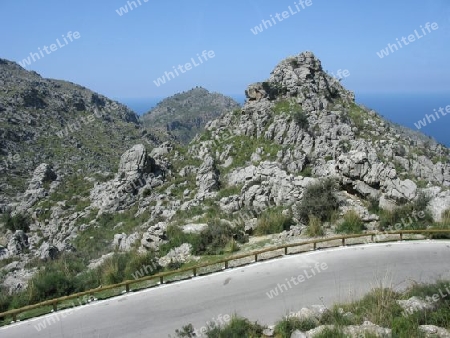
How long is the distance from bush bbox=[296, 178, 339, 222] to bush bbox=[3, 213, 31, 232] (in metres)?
24.3

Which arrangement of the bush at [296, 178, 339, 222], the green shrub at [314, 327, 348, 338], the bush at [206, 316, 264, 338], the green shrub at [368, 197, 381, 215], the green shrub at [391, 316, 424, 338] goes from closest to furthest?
the green shrub at [391, 316, 424, 338], the green shrub at [314, 327, 348, 338], the bush at [206, 316, 264, 338], the bush at [296, 178, 339, 222], the green shrub at [368, 197, 381, 215]

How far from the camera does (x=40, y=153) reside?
61.0 m

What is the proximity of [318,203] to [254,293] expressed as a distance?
7154 mm

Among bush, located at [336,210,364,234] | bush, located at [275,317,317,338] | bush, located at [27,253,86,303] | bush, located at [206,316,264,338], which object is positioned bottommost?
bush, located at [336,210,364,234]

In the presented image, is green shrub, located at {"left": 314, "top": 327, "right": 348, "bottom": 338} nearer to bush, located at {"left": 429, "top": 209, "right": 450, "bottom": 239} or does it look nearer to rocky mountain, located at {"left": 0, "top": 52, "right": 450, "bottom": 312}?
rocky mountain, located at {"left": 0, "top": 52, "right": 450, "bottom": 312}

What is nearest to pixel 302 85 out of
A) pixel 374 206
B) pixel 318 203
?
pixel 374 206

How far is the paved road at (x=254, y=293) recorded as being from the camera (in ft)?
32.0

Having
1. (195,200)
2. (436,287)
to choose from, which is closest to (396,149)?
(195,200)

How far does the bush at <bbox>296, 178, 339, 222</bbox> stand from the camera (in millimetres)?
17109

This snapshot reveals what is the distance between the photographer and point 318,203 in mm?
17109

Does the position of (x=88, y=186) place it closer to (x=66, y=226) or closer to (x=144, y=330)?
(x=66, y=226)

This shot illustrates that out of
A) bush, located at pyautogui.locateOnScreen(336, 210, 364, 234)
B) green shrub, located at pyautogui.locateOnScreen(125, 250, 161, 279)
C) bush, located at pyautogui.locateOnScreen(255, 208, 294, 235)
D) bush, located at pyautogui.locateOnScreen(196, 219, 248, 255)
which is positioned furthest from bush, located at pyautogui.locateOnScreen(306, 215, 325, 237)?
green shrub, located at pyautogui.locateOnScreen(125, 250, 161, 279)

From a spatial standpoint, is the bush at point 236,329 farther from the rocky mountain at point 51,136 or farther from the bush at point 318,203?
the rocky mountain at point 51,136

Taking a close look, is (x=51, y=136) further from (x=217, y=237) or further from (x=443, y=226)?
(x=443, y=226)
